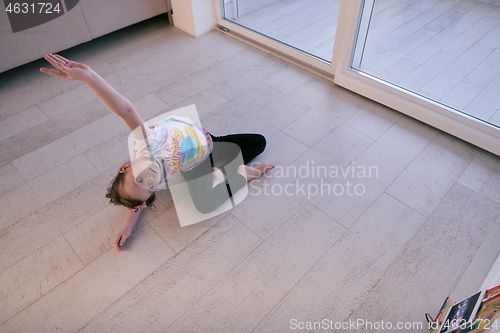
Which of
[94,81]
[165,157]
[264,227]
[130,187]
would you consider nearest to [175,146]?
[165,157]

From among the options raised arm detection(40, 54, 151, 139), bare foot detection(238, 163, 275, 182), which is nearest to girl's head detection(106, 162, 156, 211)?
raised arm detection(40, 54, 151, 139)

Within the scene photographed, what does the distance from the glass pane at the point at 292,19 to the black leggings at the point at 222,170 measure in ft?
2.94

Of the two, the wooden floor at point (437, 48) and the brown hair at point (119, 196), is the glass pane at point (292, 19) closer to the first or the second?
the wooden floor at point (437, 48)

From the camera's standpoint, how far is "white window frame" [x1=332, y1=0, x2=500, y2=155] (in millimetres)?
1335

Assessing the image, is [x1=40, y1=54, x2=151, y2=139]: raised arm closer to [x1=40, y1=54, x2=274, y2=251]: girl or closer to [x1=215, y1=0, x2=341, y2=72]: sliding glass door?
[x1=40, y1=54, x2=274, y2=251]: girl

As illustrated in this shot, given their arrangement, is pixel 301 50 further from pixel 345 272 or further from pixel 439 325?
pixel 439 325

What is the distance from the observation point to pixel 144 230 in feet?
3.84

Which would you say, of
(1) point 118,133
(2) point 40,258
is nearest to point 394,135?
(1) point 118,133

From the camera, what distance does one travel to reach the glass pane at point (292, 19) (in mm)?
2029

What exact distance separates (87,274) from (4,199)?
0.55m

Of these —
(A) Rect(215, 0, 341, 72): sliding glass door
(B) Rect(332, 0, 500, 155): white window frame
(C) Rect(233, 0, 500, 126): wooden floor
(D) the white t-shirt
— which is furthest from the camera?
(A) Rect(215, 0, 341, 72): sliding glass door

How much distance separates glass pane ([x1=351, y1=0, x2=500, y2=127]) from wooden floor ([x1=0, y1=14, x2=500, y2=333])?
225 mm

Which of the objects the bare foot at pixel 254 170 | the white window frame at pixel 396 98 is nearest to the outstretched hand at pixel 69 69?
the bare foot at pixel 254 170

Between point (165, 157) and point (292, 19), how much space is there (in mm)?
1631
